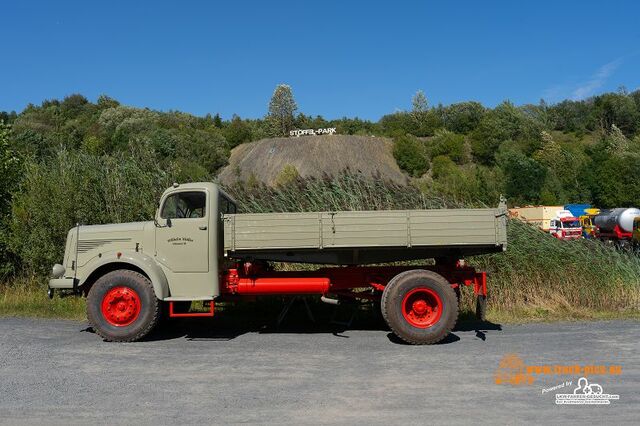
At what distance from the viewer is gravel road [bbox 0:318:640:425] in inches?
187

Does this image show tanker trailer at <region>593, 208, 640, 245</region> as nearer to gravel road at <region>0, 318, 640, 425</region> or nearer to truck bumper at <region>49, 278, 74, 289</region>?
gravel road at <region>0, 318, 640, 425</region>

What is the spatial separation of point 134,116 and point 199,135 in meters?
11.3

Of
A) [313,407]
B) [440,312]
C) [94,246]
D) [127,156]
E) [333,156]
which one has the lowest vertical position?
[313,407]

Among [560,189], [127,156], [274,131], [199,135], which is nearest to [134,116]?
[199,135]

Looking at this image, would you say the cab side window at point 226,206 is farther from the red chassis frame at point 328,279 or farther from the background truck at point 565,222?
the background truck at point 565,222

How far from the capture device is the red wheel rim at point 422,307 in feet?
25.5

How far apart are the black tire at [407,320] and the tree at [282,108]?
8448 centimetres

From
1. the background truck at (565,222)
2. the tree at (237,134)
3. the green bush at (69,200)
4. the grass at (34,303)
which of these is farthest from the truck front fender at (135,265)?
the tree at (237,134)

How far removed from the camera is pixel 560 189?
177ft

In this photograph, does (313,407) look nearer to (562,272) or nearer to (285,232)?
(285,232)

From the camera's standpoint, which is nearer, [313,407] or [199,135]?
[313,407]

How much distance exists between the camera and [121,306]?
788 centimetres

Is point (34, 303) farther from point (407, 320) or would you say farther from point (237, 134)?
point (237, 134)

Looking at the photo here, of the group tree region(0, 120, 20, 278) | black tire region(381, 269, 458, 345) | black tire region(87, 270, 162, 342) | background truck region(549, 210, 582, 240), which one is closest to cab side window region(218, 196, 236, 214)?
black tire region(87, 270, 162, 342)
